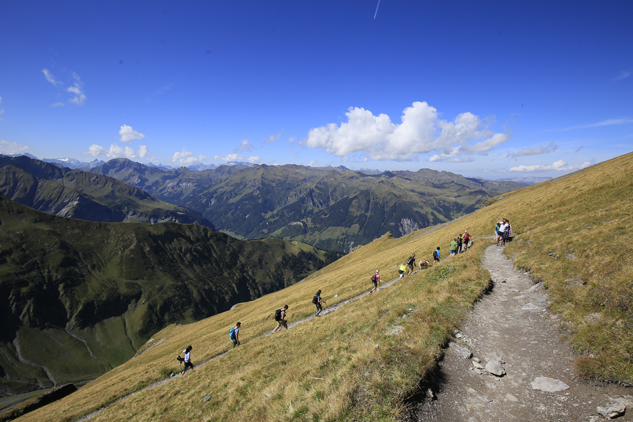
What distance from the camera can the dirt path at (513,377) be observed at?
7.25 m

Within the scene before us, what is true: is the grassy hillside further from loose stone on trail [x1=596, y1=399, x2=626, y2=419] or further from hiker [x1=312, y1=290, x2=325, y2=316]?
hiker [x1=312, y1=290, x2=325, y2=316]

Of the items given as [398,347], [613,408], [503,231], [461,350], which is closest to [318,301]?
[461,350]

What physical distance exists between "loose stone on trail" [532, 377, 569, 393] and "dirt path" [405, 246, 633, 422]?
7cm

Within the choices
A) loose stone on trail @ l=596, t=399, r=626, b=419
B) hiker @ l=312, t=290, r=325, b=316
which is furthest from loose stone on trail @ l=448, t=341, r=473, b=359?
hiker @ l=312, t=290, r=325, b=316

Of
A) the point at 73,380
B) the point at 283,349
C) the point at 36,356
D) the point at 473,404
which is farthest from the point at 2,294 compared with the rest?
the point at 473,404

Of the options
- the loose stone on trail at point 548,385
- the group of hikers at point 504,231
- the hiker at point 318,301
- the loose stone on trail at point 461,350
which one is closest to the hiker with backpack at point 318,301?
the hiker at point 318,301

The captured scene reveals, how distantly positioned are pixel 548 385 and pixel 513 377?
3.25 ft

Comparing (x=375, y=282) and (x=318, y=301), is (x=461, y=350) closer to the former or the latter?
(x=318, y=301)

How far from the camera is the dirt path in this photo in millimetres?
7246

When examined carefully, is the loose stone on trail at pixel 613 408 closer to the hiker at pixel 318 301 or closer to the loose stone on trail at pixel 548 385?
the loose stone on trail at pixel 548 385

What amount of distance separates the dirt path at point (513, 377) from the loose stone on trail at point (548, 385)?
0.07m

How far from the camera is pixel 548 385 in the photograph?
26.8 feet

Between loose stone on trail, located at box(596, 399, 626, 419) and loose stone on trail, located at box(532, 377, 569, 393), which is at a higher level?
loose stone on trail, located at box(596, 399, 626, 419)

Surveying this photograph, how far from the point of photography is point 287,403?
854 centimetres
